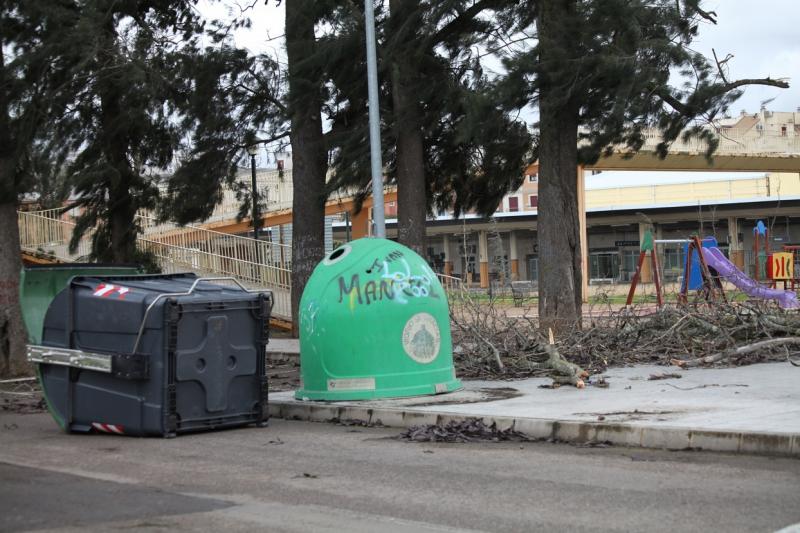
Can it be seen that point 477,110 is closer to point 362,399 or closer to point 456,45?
point 456,45

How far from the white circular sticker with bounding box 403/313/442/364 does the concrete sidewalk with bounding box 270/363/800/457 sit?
→ 525mm

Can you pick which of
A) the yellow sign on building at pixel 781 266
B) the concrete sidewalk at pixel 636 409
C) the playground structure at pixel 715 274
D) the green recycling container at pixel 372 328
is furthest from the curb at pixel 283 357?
the yellow sign on building at pixel 781 266

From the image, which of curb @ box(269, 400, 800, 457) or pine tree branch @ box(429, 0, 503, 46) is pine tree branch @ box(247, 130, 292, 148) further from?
curb @ box(269, 400, 800, 457)

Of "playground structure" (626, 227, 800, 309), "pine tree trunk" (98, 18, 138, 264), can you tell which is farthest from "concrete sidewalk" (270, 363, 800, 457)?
"pine tree trunk" (98, 18, 138, 264)

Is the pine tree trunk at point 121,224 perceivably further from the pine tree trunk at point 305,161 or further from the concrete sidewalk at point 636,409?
the concrete sidewalk at point 636,409

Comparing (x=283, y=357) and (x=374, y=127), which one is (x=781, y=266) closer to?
(x=283, y=357)

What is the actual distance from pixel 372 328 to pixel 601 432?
333 cm

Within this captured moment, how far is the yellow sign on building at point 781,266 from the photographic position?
89.9 ft

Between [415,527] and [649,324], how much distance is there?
1015 cm

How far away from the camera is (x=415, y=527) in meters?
5.88

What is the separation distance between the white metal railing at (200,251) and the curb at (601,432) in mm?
14786

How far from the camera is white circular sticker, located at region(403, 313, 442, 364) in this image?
453 inches

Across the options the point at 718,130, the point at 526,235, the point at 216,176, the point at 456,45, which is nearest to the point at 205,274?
the point at 216,176

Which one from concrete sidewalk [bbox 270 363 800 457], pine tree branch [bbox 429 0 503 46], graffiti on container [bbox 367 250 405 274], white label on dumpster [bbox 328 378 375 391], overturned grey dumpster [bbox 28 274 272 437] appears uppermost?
pine tree branch [bbox 429 0 503 46]
